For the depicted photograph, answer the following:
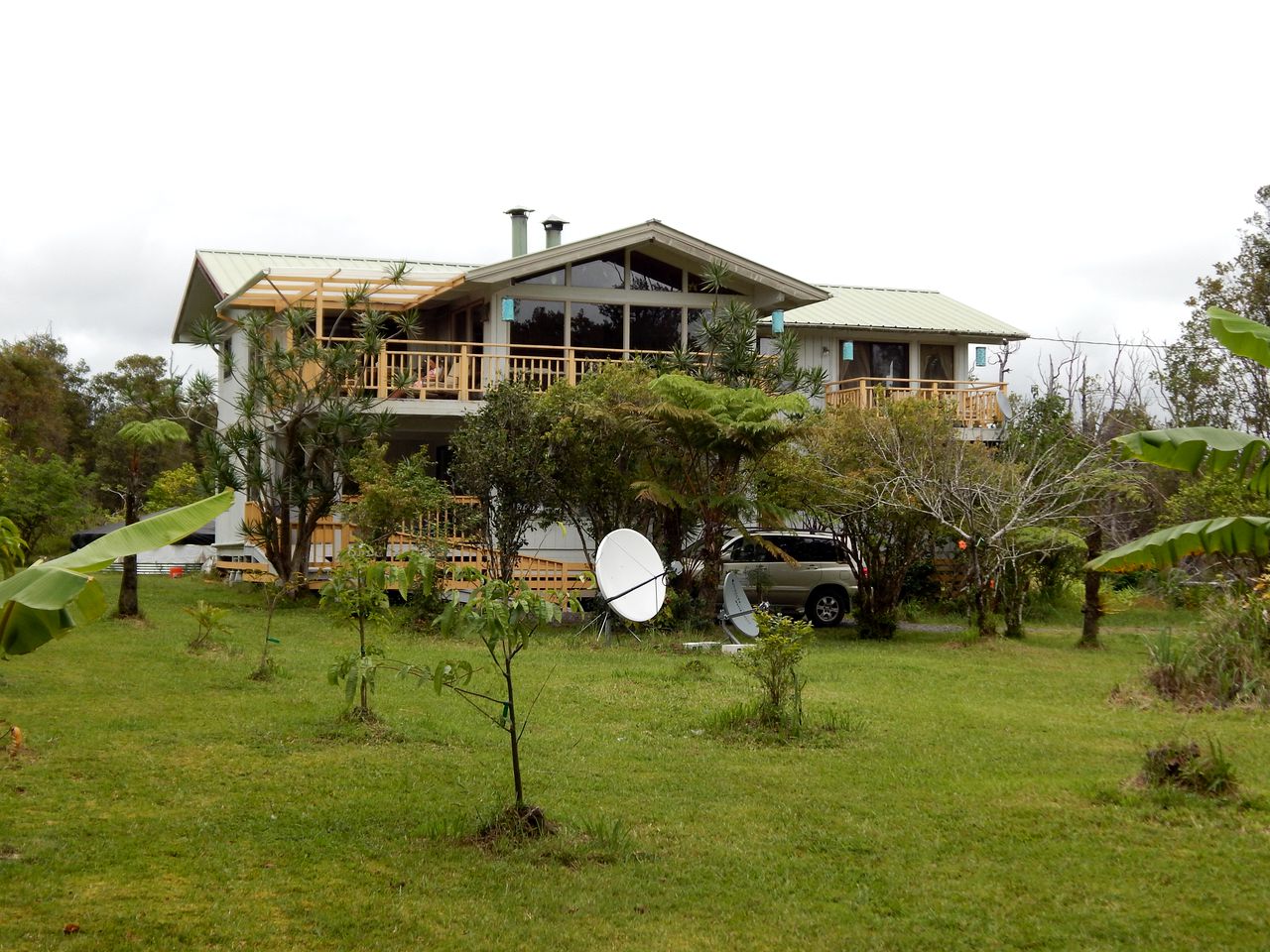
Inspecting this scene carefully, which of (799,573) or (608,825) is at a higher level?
(799,573)

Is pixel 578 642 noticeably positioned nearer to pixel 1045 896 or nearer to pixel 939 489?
pixel 939 489

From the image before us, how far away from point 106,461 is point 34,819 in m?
43.7

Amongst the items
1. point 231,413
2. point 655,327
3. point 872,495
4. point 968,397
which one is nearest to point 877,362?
point 968,397

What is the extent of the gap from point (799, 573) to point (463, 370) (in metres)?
6.81

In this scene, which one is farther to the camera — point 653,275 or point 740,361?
point 653,275

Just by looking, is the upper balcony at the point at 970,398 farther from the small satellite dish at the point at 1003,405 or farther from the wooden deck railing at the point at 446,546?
the wooden deck railing at the point at 446,546

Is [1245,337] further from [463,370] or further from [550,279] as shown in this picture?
[550,279]

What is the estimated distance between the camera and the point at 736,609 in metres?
18.1

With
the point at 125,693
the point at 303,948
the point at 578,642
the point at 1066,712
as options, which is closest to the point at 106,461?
the point at 578,642

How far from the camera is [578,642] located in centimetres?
1659

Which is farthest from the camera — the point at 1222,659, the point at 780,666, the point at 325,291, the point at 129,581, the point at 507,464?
the point at 325,291

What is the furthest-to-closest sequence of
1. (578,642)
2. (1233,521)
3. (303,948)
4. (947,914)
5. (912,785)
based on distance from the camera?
(578,642) < (912,785) < (1233,521) < (947,914) < (303,948)

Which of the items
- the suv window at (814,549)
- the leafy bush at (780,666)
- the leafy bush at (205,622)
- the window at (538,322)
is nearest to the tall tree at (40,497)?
the leafy bush at (205,622)

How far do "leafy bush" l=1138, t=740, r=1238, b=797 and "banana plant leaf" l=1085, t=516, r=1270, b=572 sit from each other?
164 cm
